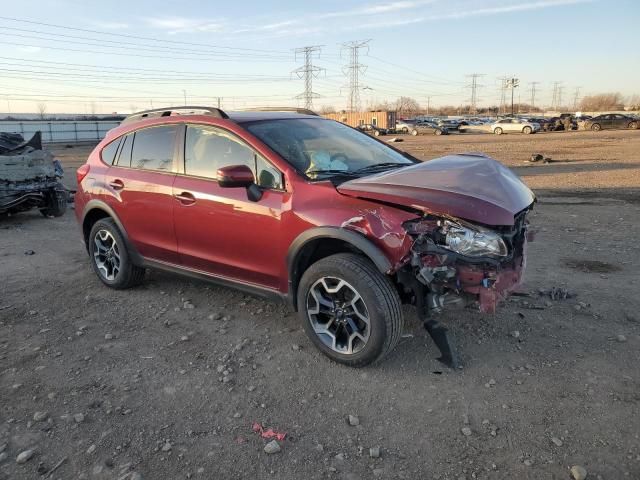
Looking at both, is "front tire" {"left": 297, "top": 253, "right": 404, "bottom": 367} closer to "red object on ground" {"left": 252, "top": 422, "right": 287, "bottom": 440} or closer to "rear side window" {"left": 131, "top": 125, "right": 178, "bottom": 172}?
"red object on ground" {"left": 252, "top": 422, "right": 287, "bottom": 440}

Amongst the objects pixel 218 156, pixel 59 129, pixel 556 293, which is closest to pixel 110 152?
pixel 218 156

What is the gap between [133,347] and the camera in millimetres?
4199

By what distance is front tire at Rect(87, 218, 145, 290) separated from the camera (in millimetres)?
5328

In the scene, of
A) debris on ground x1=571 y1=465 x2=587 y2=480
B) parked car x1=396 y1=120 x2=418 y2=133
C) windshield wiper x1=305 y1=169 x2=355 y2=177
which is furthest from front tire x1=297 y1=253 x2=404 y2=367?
parked car x1=396 y1=120 x2=418 y2=133

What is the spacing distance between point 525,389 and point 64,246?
6803 millimetres

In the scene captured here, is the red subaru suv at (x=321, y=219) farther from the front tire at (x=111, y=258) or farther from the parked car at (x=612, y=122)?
the parked car at (x=612, y=122)

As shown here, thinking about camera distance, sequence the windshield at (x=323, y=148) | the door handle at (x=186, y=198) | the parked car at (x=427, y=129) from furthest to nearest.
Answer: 1. the parked car at (x=427, y=129)
2. the door handle at (x=186, y=198)
3. the windshield at (x=323, y=148)

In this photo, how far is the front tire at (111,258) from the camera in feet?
17.5

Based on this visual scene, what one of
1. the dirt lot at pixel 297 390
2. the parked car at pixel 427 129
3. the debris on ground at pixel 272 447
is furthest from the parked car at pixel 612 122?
the debris on ground at pixel 272 447

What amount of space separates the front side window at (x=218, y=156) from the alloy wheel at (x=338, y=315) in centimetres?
86

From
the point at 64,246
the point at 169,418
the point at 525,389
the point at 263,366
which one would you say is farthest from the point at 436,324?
the point at 64,246

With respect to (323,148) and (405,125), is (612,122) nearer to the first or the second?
(405,125)

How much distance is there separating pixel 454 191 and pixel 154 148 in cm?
296

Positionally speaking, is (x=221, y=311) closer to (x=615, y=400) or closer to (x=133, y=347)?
(x=133, y=347)
